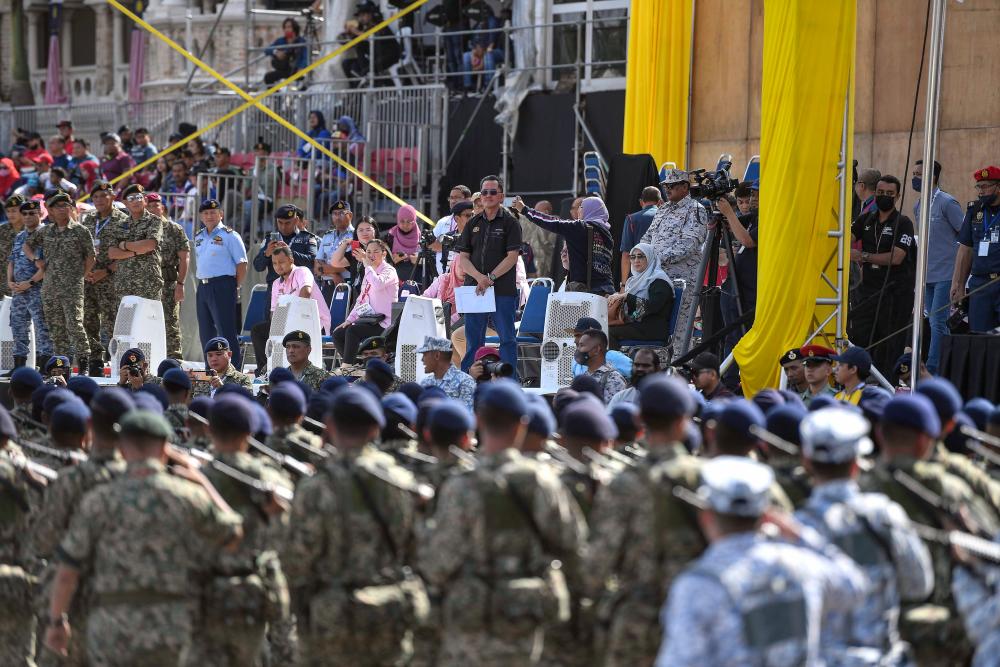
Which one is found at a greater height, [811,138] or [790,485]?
[811,138]

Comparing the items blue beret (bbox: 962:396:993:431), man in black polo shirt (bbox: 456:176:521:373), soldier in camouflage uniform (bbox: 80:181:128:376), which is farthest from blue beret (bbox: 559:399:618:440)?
soldier in camouflage uniform (bbox: 80:181:128:376)

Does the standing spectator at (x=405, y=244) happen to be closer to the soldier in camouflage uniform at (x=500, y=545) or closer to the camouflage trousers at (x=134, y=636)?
the camouflage trousers at (x=134, y=636)

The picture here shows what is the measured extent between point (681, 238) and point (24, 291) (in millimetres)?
6496

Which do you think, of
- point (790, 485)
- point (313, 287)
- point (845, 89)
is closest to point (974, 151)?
point (845, 89)

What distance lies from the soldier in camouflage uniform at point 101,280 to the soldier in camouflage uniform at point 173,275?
1.40 feet

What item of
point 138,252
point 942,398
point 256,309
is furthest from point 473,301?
point 942,398

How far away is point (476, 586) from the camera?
6.61 metres

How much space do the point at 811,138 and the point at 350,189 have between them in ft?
31.2

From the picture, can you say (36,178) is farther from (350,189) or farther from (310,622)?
(310,622)

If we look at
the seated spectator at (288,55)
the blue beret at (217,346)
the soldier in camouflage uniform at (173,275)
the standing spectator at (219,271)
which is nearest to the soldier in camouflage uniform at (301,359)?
the blue beret at (217,346)

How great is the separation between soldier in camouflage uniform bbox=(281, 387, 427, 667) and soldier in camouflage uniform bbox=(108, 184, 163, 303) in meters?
9.29

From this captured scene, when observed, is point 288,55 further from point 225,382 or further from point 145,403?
point 145,403

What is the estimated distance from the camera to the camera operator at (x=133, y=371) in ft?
46.0

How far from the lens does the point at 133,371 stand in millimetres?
14062
